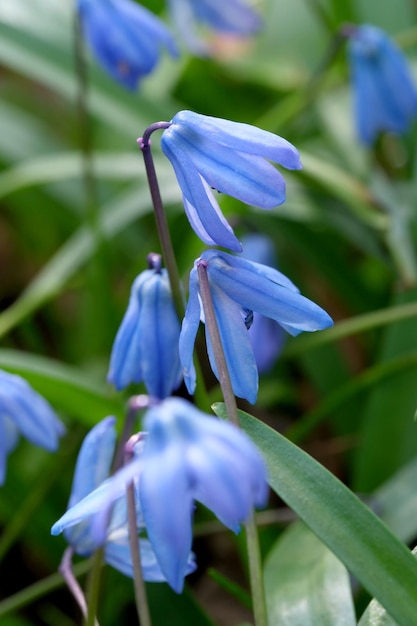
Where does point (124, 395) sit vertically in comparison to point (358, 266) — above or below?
below

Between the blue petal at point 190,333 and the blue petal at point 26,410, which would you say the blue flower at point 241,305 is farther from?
the blue petal at point 26,410

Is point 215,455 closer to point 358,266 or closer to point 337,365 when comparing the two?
point 337,365

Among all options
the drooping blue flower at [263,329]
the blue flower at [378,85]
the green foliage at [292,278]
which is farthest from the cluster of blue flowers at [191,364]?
the blue flower at [378,85]

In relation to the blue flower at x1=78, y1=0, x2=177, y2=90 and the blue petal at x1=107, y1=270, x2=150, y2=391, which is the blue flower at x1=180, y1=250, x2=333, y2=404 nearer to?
the blue petal at x1=107, y1=270, x2=150, y2=391

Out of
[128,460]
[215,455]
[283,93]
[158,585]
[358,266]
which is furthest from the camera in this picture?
[283,93]

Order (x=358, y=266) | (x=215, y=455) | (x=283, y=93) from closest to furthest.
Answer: (x=215, y=455)
(x=358, y=266)
(x=283, y=93)

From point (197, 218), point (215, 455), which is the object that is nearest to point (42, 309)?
point (197, 218)
